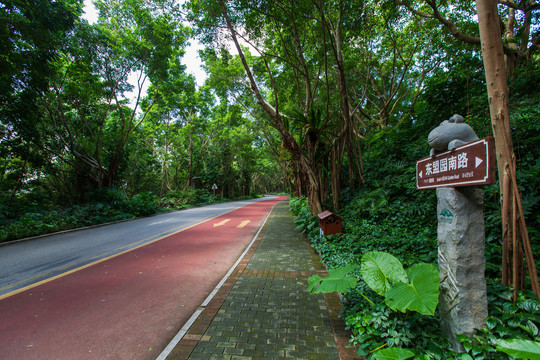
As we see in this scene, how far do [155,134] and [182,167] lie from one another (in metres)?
6.01

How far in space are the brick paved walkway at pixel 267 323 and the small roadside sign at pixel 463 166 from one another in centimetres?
190

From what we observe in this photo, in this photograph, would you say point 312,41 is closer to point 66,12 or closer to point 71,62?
point 66,12

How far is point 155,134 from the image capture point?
21.5 m

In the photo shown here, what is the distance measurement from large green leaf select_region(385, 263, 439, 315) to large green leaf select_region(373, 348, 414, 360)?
0.31m

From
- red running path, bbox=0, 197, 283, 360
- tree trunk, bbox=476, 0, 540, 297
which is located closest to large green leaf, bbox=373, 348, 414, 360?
tree trunk, bbox=476, 0, 540, 297

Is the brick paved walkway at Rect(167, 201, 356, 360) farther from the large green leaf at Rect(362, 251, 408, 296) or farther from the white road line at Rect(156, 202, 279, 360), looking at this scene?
the large green leaf at Rect(362, 251, 408, 296)

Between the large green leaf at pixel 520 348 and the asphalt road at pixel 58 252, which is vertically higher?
the large green leaf at pixel 520 348

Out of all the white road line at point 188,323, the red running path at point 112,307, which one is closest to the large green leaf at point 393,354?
the white road line at point 188,323

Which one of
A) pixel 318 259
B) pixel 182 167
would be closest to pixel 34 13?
pixel 318 259

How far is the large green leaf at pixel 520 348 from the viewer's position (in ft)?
4.79

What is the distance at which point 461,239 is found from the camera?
2.08m

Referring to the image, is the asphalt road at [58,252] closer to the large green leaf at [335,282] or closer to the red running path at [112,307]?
the red running path at [112,307]

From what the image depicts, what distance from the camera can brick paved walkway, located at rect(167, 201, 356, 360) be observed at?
2.35m

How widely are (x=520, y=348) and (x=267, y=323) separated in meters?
2.22
